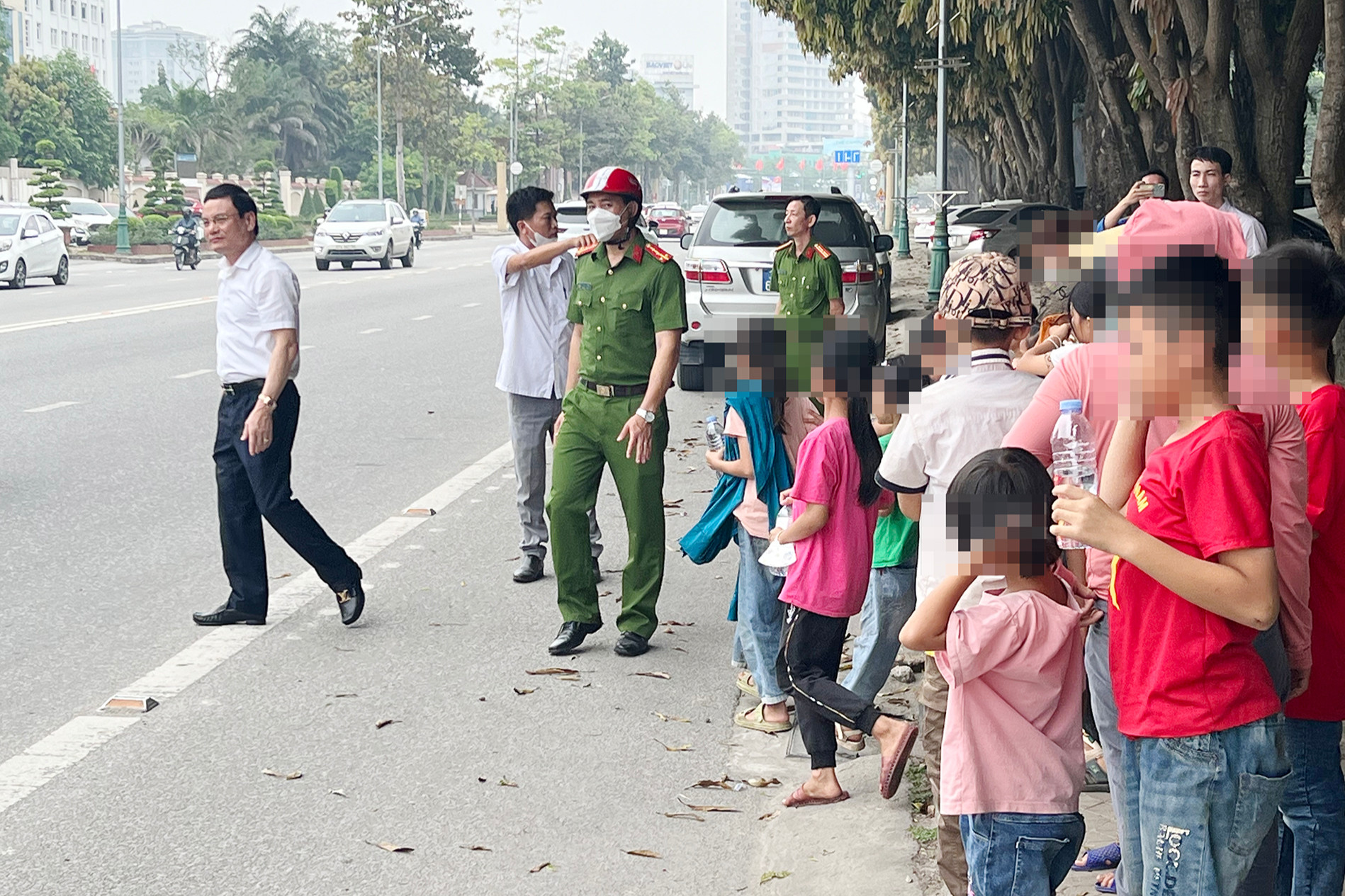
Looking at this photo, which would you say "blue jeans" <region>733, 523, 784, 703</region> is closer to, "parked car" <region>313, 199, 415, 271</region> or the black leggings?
the black leggings

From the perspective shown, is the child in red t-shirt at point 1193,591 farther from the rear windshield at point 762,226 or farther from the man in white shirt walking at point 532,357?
the rear windshield at point 762,226

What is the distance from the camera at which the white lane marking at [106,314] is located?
1938cm

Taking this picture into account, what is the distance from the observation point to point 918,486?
3.89 metres

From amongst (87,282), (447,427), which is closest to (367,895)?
(447,427)

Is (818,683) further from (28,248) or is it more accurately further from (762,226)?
(28,248)

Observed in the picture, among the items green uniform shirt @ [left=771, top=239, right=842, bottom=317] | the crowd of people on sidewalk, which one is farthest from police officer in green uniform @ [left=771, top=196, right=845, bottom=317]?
the crowd of people on sidewalk

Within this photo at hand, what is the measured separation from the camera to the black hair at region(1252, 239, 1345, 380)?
294 centimetres

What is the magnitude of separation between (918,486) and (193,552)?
16.5 ft

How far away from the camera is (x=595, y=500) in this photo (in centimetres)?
630

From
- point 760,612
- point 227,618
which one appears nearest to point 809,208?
point 227,618

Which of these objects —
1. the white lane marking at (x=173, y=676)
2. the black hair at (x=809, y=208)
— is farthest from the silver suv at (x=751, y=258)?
the white lane marking at (x=173, y=676)

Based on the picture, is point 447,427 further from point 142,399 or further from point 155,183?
point 155,183

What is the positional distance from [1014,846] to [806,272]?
857cm

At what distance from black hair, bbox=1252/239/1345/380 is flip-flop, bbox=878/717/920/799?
1718 mm
